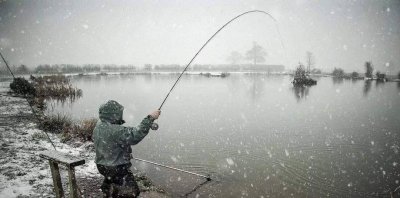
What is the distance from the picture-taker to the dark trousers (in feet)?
12.6

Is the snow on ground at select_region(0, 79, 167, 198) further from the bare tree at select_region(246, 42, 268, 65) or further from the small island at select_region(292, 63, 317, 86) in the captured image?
the bare tree at select_region(246, 42, 268, 65)

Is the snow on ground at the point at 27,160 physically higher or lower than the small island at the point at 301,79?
lower

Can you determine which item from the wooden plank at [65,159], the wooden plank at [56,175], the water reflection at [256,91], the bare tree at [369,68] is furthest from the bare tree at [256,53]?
the wooden plank at [65,159]

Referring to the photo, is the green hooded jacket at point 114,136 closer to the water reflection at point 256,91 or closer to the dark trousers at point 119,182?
the dark trousers at point 119,182

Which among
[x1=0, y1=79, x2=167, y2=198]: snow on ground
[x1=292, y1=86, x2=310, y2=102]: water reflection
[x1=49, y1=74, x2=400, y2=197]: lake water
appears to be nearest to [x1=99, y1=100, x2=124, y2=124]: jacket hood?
[x1=0, y1=79, x2=167, y2=198]: snow on ground

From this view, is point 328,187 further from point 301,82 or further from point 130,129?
point 301,82

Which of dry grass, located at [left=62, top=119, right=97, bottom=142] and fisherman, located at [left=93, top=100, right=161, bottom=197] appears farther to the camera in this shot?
dry grass, located at [left=62, top=119, right=97, bottom=142]

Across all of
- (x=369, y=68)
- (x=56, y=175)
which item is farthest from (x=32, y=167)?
(x=369, y=68)

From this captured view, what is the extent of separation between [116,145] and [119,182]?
580 millimetres

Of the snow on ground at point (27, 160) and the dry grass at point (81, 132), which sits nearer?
the snow on ground at point (27, 160)

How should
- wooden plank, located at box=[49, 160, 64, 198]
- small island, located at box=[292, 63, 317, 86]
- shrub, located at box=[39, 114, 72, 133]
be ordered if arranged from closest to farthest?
wooden plank, located at box=[49, 160, 64, 198] < shrub, located at box=[39, 114, 72, 133] < small island, located at box=[292, 63, 317, 86]

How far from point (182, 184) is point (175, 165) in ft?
4.68

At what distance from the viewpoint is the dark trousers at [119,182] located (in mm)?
3836

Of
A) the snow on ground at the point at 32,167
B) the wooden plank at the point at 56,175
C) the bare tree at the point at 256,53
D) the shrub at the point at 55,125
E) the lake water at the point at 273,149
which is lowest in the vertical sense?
the lake water at the point at 273,149
